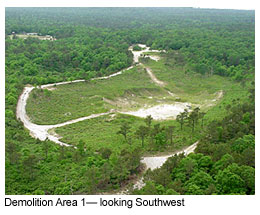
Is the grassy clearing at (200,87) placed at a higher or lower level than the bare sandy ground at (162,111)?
higher

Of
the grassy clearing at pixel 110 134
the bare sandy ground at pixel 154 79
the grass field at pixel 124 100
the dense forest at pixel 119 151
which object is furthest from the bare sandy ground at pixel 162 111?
the bare sandy ground at pixel 154 79

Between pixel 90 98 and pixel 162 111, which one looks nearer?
pixel 162 111

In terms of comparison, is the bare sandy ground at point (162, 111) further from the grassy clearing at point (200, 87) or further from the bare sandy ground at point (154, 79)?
the bare sandy ground at point (154, 79)

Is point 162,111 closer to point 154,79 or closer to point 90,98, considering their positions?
point 90,98

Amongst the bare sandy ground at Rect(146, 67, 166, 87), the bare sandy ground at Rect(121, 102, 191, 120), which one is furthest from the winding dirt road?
the bare sandy ground at Rect(146, 67, 166, 87)

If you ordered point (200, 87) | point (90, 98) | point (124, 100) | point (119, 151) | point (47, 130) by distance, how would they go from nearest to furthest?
point (119, 151), point (47, 130), point (90, 98), point (124, 100), point (200, 87)

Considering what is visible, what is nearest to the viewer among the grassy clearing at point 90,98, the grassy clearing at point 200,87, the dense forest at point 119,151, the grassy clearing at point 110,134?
the dense forest at point 119,151

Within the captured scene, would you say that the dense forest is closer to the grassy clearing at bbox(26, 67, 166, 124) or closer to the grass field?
the grass field

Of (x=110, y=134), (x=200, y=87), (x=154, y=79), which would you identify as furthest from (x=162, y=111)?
(x=154, y=79)

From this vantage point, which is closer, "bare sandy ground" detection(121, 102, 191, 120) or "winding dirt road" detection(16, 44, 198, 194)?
"winding dirt road" detection(16, 44, 198, 194)
